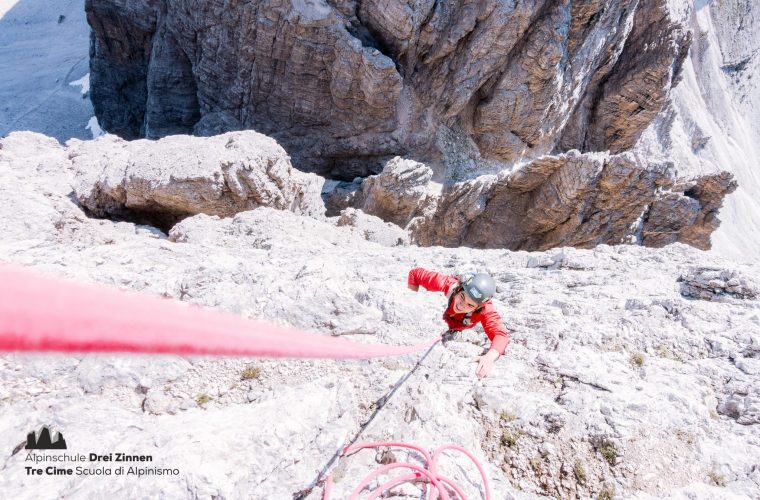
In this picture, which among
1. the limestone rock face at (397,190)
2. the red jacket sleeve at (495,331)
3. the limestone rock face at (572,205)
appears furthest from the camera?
the limestone rock face at (397,190)

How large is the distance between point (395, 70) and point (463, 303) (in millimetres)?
17667

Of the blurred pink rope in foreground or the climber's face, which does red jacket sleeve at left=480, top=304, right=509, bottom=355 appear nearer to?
the climber's face

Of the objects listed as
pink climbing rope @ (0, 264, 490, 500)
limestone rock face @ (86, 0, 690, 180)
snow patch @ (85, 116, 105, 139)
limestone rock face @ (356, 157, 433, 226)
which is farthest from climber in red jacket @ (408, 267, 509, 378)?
snow patch @ (85, 116, 105, 139)

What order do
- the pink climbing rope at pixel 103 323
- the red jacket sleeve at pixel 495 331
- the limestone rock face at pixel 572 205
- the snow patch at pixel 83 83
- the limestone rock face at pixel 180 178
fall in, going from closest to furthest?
the pink climbing rope at pixel 103 323 < the red jacket sleeve at pixel 495 331 < the limestone rock face at pixel 180 178 < the limestone rock face at pixel 572 205 < the snow patch at pixel 83 83

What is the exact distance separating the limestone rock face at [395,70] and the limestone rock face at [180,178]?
32.3ft

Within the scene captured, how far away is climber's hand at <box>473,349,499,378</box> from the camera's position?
4164 millimetres

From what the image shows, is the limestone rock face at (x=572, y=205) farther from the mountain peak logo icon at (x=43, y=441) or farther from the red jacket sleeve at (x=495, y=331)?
the mountain peak logo icon at (x=43, y=441)

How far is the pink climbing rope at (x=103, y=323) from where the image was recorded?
79 centimetres

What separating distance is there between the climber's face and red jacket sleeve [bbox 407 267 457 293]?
358 millimetres

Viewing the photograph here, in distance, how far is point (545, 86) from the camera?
21000 millimetres

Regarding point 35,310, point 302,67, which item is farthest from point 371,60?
point 35,310

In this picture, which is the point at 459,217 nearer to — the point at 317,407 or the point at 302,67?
the point at 302,67

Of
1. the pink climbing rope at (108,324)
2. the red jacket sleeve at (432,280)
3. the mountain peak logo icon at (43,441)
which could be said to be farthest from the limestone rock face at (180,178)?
the pink climbing rope at (108,324)

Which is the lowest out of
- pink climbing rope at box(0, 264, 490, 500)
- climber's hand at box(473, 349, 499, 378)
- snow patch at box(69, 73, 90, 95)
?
snow patch at box(69, 73, 90, 95)
